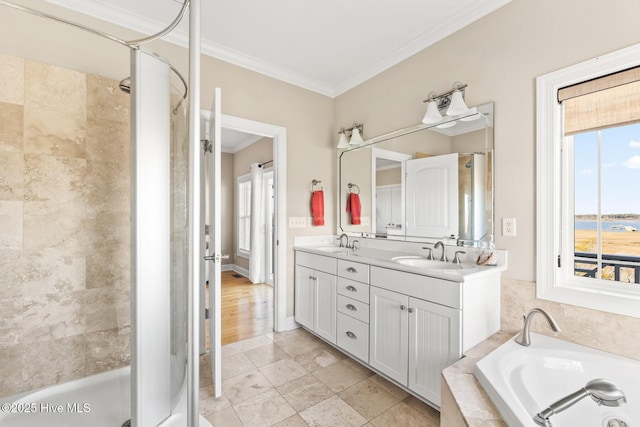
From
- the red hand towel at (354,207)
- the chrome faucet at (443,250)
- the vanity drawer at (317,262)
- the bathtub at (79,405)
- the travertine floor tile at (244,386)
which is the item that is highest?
the red hand towel at (354,207)

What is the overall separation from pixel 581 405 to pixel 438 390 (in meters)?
0.63

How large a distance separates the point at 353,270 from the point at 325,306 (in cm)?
53

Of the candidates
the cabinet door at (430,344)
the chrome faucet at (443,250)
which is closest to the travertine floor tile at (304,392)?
the cabinet door at (430,344)

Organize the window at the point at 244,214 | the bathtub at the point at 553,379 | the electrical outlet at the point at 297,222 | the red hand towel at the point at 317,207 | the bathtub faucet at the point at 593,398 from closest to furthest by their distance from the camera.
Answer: the bathtub faucet at the point at 593,398 → the bathtub at the point at 553,379 → the electrical outlet at the point at 297,222 → the red hand towel at the point at 317,207 → the window at the point at 244,214

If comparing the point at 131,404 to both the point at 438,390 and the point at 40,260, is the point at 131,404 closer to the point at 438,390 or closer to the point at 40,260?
the point at 40,260

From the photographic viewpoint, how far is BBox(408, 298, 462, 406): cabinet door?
1530mm

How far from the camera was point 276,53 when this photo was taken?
8.41 feet

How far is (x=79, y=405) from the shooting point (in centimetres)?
145

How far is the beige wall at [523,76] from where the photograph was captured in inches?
56.3

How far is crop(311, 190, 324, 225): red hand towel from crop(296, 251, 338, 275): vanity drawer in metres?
0.42

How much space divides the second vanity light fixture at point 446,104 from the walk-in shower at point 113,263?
1.69 m

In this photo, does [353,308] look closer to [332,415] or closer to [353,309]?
[353,309]

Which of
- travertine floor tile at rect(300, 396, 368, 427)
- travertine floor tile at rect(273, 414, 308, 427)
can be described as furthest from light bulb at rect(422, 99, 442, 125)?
travertine floor tile at rect(273, 414, 308, 427)

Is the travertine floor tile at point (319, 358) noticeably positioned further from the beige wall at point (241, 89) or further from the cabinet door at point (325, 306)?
the beige wall at point (241, 89)
